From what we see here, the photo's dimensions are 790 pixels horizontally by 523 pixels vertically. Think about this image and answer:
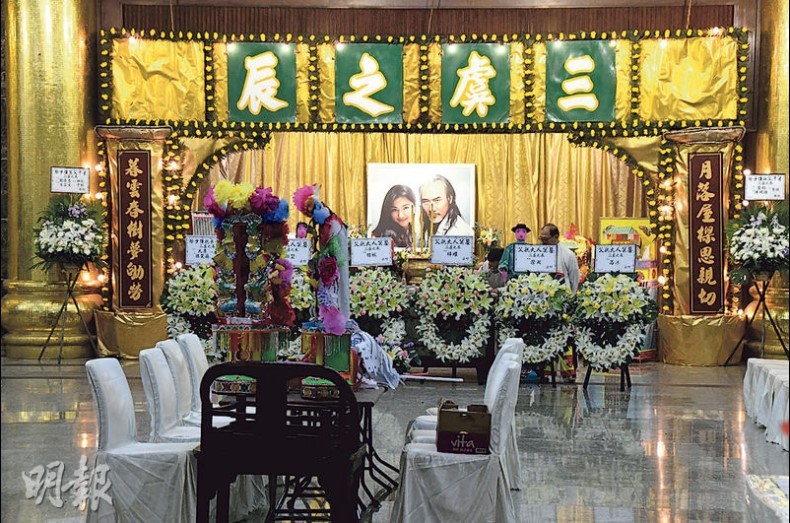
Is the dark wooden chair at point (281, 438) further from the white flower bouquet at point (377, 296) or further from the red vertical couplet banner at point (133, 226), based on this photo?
the red vertical couplet banner at point (133, 226)

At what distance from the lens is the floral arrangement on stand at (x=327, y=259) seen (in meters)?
4.81

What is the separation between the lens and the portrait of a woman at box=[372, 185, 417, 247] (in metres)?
13.4

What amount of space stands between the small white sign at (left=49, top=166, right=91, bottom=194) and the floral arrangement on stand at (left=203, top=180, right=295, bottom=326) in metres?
7.16

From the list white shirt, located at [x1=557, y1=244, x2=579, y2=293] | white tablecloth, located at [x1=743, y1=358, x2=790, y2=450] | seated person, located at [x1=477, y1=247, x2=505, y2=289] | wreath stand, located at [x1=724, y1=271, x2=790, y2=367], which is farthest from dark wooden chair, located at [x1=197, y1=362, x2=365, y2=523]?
wreath stand, located at [x1=724, y1=271, x2=790, y2=367]

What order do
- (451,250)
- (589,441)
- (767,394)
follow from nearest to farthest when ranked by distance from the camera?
(589,441), (767,394), (451,250)

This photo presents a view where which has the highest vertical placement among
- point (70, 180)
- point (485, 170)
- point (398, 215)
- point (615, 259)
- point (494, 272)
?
point (485, 170)

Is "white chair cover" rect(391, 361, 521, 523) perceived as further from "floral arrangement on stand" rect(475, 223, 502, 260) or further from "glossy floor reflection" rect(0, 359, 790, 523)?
"floral arrangement on stand" rect(475, 223, 502, 260)

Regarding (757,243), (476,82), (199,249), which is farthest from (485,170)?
(199,249)

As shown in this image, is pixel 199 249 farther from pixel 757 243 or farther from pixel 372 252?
pixel 757 243

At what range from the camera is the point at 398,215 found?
1341 cm

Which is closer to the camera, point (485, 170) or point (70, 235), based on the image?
point (70, 235)

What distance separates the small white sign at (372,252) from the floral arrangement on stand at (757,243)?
367cm

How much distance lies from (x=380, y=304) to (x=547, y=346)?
5.21 ft

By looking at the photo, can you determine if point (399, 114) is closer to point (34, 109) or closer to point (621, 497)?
point (34, 109)
